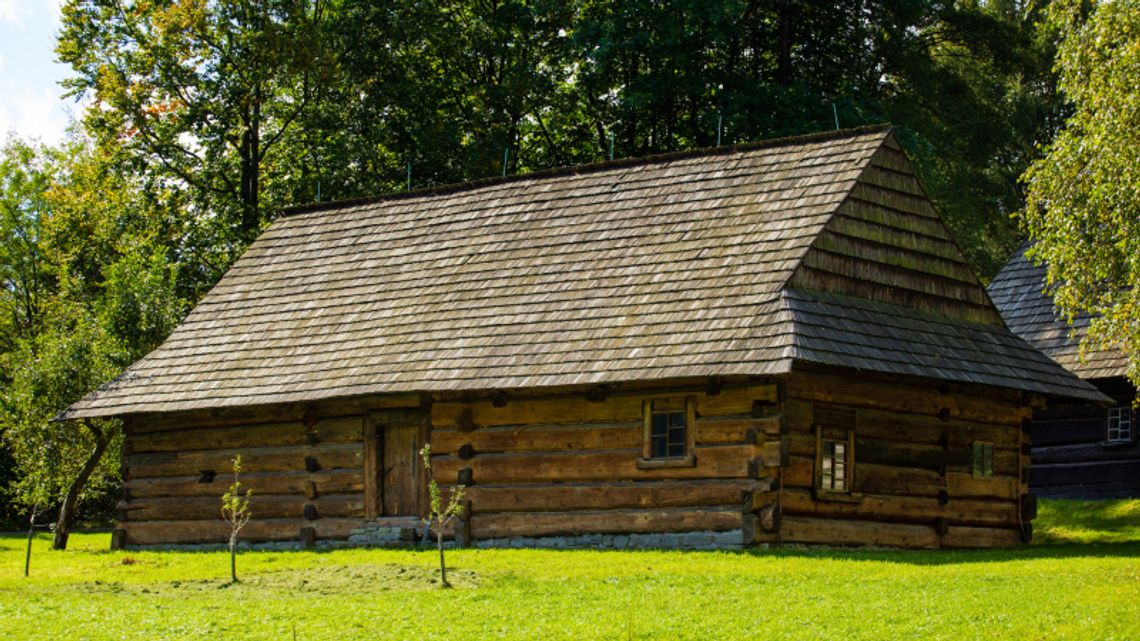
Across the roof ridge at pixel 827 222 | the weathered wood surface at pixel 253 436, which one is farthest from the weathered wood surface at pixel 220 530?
the roof ridge at pixel 827 222

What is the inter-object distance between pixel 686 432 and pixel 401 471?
5.15m

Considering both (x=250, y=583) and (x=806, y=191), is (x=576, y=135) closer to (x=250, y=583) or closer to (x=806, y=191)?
(x=806, y=191)

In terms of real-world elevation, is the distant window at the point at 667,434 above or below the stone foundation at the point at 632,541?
above

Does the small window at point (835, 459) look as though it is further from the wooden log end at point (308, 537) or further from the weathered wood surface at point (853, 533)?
the wooden log end at point (308, 537)

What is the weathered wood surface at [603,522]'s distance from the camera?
21.9 metres

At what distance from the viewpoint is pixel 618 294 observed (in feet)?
79.0

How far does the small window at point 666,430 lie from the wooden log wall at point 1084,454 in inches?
388

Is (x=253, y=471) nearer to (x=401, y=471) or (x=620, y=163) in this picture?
(x=401, y=471)

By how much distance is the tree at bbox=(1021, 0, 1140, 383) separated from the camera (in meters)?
21.6

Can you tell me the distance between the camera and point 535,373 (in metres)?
23.0

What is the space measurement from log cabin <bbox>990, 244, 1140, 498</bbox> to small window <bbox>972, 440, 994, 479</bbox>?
5.24 meters

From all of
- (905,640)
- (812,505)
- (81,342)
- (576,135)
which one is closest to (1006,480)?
(812,505)

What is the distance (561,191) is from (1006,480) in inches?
344

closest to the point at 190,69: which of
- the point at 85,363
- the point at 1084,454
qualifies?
the point at 85,363
